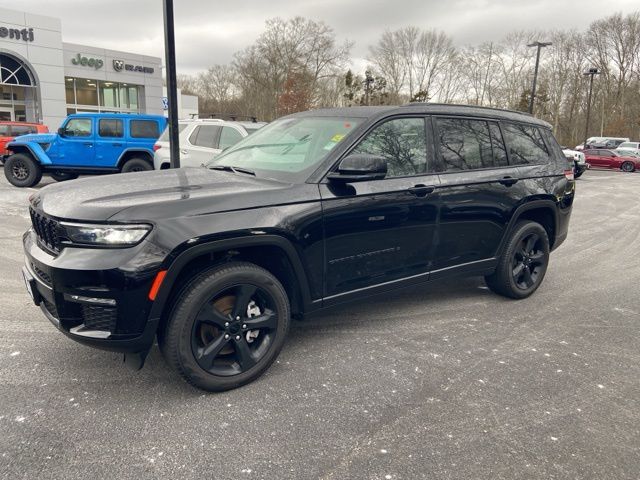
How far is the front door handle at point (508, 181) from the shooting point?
14.4 ft

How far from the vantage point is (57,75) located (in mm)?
28969

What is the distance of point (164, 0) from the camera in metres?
6.71

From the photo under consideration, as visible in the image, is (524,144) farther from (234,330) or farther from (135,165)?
(135,165)

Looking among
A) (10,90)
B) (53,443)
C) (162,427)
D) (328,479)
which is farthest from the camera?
(10,90)

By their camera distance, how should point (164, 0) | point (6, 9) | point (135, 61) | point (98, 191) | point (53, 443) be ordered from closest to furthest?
1. point (53, 443)
2. point (98, 191)
3. point (164, 0)
4. point (6, 9)
5. point (135, 61)

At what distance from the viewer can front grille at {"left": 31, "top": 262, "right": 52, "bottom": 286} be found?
2.73m

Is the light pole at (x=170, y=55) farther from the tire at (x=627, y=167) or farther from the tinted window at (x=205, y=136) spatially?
the tire at (x=627, y=167)

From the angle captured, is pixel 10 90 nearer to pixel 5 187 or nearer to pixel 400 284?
pixel 5 187

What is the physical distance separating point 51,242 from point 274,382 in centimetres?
157

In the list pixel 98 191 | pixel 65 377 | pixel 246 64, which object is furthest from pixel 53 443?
pixel 246 64

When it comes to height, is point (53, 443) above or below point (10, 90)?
below

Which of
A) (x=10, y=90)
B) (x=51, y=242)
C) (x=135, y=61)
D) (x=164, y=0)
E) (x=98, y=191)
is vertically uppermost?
(x=135, y=61)

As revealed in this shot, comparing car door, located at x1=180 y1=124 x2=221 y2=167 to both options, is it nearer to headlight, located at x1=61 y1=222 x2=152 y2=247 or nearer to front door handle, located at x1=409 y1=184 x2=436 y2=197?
front door handle, located at x1=409 y1=184 x2=436 y2=197

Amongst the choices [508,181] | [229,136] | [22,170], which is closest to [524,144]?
[508,181]
